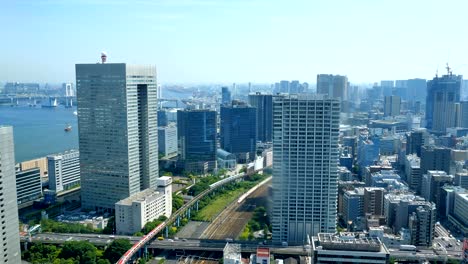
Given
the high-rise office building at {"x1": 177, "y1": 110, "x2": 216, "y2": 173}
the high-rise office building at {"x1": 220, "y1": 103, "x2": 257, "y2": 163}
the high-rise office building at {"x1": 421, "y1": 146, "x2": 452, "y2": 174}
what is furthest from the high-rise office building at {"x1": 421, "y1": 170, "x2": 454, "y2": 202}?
the high-rise office building at {"x1": 220, "y1": 103, "x2": 257, "y2": 163}

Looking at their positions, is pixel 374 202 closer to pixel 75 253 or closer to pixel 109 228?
pixel 109 228

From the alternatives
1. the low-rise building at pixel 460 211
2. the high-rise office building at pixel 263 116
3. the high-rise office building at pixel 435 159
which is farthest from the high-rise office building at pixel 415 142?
the high-rise office building at pixel 263 116

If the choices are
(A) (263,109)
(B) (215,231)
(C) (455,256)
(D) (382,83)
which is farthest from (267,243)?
(D) (382,83)

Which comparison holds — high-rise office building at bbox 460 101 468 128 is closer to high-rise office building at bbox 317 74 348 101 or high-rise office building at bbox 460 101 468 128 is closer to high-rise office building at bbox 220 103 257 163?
high-rise office building at bbox 317 74 348 101

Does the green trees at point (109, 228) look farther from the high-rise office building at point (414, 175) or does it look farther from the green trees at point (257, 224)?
the high-rise office building at point (414, 175)

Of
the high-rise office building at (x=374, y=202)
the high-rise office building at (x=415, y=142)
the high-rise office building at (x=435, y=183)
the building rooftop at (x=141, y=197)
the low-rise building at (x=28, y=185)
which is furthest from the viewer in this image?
the high-rise office building at (x=415, y=142)
